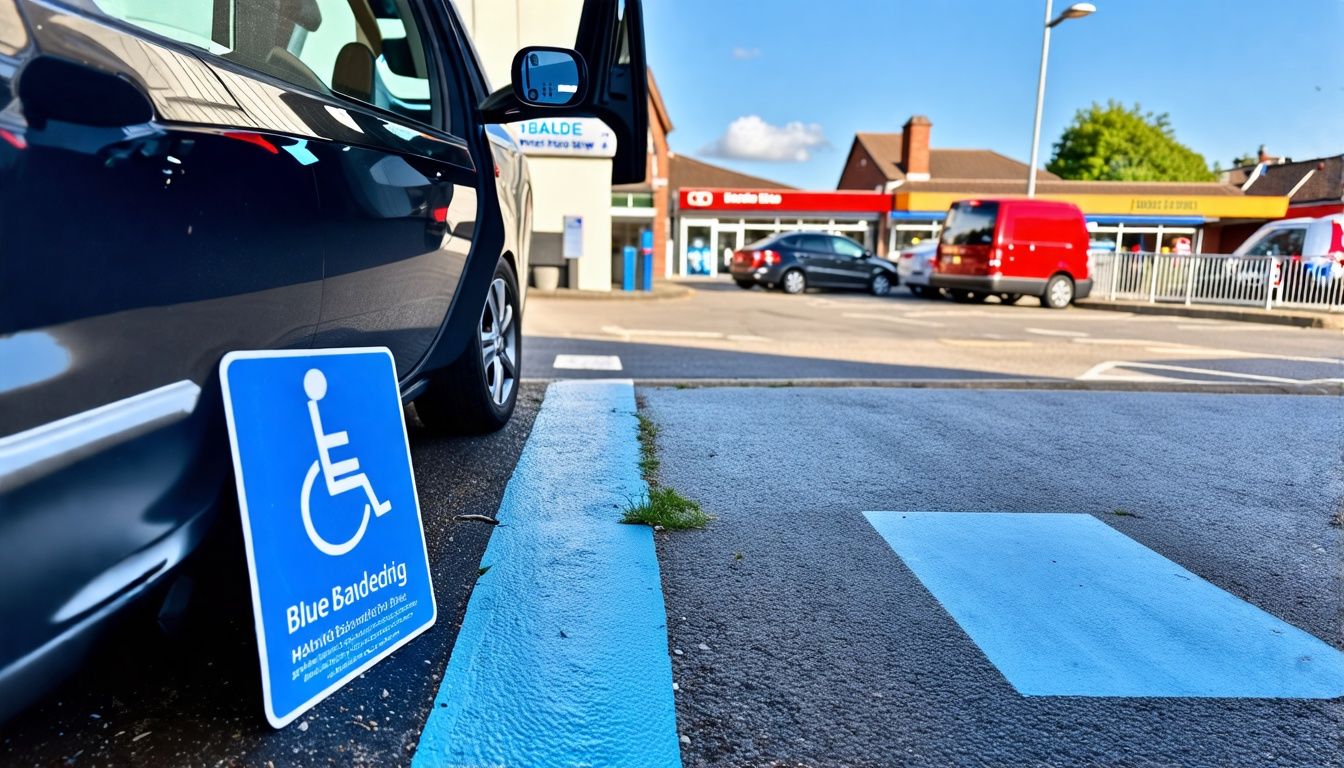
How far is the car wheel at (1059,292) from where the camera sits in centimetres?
1761

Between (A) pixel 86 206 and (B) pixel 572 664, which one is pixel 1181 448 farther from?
(A) pixel 86 206

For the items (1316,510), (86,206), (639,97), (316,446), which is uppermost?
(639,97)

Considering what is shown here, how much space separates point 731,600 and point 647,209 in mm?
25609

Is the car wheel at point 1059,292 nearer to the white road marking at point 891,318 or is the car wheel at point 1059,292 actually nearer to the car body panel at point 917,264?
the car body panel at point 917,264

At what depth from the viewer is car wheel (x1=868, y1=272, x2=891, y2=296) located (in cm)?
2155

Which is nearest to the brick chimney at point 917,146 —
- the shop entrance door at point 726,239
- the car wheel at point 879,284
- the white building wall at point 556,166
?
the shop entrance door at point 726,239

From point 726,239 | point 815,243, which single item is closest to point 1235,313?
point 815,243

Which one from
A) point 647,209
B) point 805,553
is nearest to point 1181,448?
point 805,553

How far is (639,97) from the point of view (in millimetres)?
3414

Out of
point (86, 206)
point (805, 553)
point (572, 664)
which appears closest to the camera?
point (86, 206)

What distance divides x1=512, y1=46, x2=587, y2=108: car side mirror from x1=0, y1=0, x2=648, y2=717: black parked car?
453 millimetres

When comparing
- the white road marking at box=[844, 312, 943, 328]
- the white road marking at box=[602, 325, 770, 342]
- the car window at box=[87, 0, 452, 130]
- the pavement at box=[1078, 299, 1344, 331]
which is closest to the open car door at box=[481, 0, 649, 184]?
the car window at box=[87, 0, 452, 130]

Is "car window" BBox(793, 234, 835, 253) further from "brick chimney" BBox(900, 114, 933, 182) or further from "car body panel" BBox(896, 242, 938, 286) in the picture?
"brick chimney" BBox(900, 114, 933, 182)

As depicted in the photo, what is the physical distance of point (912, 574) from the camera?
243 cm
